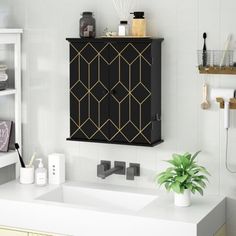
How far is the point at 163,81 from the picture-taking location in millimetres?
3645

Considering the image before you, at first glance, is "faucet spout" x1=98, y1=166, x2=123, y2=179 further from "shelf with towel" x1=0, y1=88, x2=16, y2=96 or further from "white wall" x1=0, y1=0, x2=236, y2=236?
"shelf with towel" x1=0, y1=88, x2=16, y2=96

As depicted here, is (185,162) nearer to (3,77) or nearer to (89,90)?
(89,90)

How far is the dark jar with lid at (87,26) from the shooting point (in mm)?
3676

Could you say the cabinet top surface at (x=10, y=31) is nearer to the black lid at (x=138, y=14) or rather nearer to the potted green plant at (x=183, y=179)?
the black lid at (x=138, y=14)

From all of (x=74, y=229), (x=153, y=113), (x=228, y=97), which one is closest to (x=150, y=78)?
(x=153, y=113)

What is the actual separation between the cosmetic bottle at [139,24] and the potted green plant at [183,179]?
2.31ft

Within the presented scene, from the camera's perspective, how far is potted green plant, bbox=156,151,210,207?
3.31m

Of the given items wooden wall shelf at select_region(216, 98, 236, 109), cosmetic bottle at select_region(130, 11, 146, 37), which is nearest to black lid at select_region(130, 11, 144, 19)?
cosmetic bottle at select_region(130, 11, 146, 37)

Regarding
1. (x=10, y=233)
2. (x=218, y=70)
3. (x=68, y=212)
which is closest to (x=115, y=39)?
(x=218, y=70)

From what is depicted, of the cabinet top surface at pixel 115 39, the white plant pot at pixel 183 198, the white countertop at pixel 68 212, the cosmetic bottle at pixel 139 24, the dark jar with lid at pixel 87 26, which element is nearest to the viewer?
the white countertop at pixel 68 212

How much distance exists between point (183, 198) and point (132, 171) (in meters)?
0.48

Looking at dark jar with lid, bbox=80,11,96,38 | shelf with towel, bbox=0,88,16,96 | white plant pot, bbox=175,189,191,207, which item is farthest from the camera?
shelf with towel, bbox=0,88,16,96

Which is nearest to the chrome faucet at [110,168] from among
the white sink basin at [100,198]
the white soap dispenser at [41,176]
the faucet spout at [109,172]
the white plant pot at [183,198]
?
the faucet spout at [109,172]

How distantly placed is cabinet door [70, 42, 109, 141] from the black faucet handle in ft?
→ 0.77
